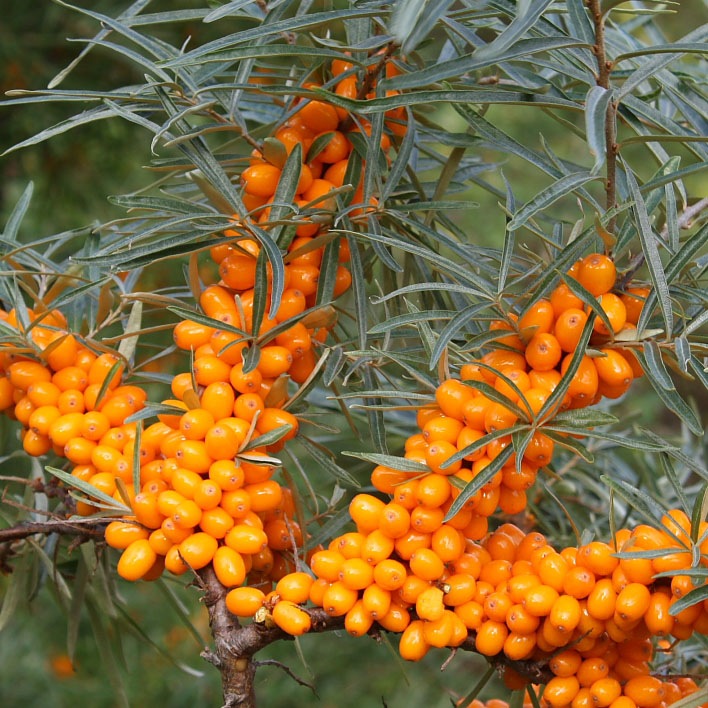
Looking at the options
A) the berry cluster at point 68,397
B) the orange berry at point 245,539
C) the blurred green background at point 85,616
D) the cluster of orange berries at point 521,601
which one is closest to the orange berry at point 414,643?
the cluster of orange berries at point 521,601

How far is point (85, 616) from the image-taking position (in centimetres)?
129

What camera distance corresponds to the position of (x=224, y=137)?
1.38 m

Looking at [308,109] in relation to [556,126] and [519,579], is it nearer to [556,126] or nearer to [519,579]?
[519,579]

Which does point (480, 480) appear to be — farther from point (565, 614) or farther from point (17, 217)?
point (17, 217)

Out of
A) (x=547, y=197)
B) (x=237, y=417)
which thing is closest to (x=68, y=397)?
(x=237, y=417)

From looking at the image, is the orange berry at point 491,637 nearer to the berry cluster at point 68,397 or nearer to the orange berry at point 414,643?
the orange berry at point 414,643

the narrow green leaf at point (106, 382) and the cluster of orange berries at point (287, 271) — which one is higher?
the cluster of orange berries at point (287, 271)

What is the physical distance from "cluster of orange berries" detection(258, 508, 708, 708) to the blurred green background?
2.83ft

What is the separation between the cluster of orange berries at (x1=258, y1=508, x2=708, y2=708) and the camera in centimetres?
43

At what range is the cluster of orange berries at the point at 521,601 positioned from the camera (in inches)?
16.8

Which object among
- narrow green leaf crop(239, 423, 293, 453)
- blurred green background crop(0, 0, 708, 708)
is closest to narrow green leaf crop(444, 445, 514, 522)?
narrow green leaf crop(239, 423, 293, 453)

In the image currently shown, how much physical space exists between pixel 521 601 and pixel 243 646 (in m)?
0.17

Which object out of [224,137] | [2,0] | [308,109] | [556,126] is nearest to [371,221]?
[308,109]

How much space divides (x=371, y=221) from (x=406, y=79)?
0.15 meters
